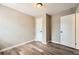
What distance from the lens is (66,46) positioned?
1911 mm

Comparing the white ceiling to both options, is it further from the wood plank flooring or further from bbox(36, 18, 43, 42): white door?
the wood plank flooring

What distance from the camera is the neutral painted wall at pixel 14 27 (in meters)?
1.86

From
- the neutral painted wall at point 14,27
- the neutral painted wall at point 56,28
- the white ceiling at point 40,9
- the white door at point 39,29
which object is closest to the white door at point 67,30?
the neutral painted wall at point 56,28

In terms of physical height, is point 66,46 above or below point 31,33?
below

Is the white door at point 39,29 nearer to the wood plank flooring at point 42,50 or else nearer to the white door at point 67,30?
the wood plank flooring at point 42,50

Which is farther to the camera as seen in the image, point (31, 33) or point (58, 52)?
point (31, 33)

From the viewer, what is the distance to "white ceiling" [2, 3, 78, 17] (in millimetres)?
1881

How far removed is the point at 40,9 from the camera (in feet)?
6.33

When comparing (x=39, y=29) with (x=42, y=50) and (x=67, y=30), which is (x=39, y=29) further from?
(x=67, y=30)

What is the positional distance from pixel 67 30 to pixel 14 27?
3.44ft

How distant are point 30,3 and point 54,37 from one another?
0.82 meters
